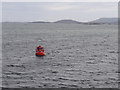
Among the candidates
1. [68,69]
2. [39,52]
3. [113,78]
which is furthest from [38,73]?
[39,52]

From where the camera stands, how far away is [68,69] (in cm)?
3503

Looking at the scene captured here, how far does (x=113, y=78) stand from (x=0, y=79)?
13261 mm

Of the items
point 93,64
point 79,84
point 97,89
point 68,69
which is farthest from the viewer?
point 93,64

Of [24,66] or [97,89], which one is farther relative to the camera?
[24,66]

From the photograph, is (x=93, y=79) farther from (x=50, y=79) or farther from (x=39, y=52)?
(x=39, y=52)

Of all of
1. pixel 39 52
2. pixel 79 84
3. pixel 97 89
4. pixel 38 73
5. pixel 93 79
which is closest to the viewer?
pixel 97 89

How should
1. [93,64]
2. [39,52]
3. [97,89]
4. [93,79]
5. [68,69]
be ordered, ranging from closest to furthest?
[97,89] → [93,79] → [68,69] → [93,64] → [39,52]

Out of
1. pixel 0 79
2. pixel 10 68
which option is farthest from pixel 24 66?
pixel 0 79

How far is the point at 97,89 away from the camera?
24.6m

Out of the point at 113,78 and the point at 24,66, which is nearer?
the point at 113,78

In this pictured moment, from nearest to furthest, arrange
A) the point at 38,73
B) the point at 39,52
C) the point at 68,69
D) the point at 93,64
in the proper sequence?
the point at 38,73 → the point at 68,69 → the point at 93,64 → the point at 39,52

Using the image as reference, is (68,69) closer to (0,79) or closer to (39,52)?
(0,79)

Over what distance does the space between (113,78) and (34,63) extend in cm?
1420

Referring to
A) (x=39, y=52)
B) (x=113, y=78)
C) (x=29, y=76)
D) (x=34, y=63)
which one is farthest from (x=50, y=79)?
(x=39, y=52)
